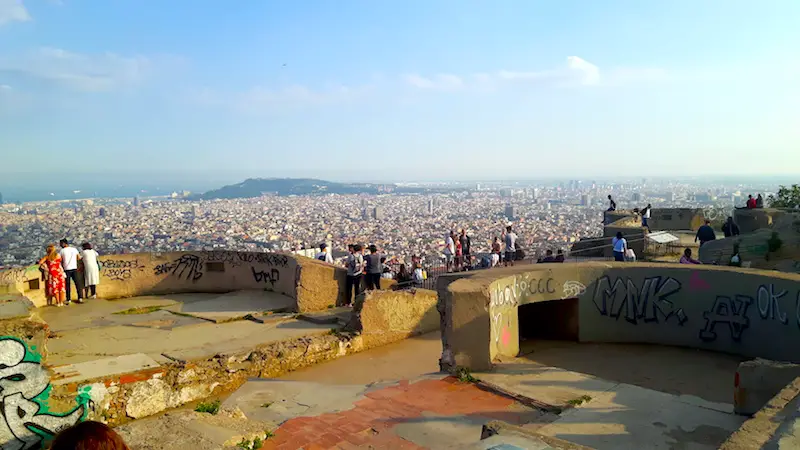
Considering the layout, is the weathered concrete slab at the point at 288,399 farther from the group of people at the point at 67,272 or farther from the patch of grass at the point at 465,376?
the group of people at the point at 67,272

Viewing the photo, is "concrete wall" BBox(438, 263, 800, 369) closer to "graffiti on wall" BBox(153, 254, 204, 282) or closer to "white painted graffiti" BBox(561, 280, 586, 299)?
"white painted graffiti" BBox(561, 280, 586, 299)

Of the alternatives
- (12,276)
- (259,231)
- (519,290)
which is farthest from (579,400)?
(259,231)

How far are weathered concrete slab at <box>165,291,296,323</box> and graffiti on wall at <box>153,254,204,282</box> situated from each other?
48.2 inches

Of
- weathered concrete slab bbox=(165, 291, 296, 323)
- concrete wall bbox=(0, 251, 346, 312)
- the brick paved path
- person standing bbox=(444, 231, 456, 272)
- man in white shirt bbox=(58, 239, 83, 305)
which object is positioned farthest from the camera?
person standing bbox=(444, 231, 456, 272)

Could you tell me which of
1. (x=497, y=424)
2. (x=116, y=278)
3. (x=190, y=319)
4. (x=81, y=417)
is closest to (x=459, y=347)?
(x=497, y=424)

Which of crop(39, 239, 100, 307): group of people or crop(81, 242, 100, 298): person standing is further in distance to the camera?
crop(81, 242, 100, 298): person standing

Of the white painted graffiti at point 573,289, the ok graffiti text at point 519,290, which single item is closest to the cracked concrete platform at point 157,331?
the ok graffiti text at point 519,290

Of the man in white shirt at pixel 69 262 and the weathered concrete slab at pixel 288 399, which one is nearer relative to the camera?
the weathered concrete slab at pixel 288 399

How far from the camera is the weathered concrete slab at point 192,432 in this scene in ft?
15.8

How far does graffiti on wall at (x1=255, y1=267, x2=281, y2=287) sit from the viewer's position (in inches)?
541

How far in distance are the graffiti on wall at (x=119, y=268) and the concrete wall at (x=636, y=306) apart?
9298mm

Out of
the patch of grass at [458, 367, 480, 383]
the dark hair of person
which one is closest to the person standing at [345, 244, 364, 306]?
the patch of grass at [458, 367, 480, 383]

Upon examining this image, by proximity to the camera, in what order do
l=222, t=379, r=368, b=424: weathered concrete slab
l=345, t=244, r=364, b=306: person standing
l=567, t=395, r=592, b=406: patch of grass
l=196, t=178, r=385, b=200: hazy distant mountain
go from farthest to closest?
l=196, t=178, r=385, b=200: hazy distant mountain
l=345, t=244, r=364, b=306: person standing
l=222, t=379, r=368, b=424: weathered concrete slab
l=567, t=395, r=592, b=406: patch of grass

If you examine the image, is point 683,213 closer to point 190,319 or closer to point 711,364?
point 711,364
